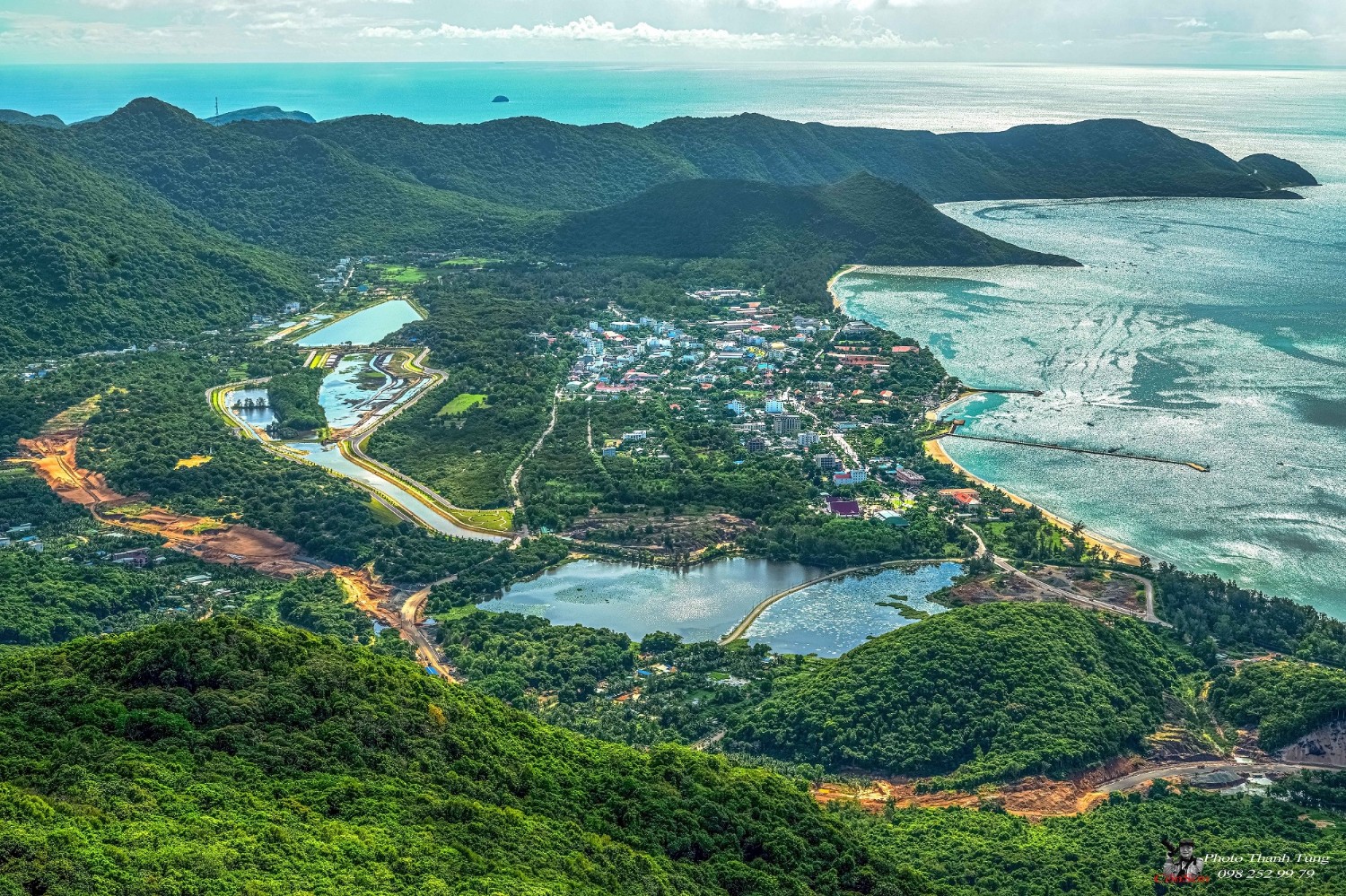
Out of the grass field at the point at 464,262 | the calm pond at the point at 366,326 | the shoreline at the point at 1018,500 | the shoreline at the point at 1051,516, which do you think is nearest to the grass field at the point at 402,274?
the grass field at the point at 464,262

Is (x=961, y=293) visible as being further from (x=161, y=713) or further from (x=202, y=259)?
(x=161, y=713)

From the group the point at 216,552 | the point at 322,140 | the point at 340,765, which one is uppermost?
the point at 322,140

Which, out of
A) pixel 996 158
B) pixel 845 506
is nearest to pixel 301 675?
pixel 845 506

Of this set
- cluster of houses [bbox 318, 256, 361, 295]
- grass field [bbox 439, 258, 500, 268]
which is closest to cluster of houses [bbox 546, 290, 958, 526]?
grass field [bbox 439, 258, 500, 268]

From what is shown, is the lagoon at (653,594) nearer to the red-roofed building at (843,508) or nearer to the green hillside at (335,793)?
the red-roofed building at (843,508)

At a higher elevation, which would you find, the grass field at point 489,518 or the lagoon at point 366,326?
the lagoon at point 366,326

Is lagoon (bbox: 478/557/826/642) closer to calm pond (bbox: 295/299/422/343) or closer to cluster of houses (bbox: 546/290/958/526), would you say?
cluster of houses (bbox: 546/290/958/526)
